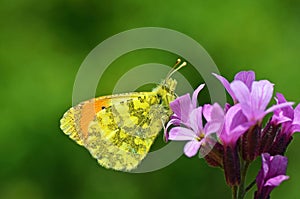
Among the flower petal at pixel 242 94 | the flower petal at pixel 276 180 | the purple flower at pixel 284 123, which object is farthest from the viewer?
the purple flower at pixel 284 123

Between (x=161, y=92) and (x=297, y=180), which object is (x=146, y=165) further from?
(x=161, y=92)

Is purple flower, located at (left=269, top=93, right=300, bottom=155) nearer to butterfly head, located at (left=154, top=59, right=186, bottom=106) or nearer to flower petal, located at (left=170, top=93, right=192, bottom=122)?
flower petal, located at (left=170, top=93, right=192, bottom=122)

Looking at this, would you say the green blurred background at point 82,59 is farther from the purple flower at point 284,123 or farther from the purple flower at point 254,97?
the purple flower at point 254,97

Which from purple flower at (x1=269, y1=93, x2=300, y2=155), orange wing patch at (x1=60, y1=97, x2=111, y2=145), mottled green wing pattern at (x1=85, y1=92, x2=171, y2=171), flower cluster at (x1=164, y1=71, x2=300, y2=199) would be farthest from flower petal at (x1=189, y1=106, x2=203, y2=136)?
orange wing patch at (x1=60, y1=97, x2=111, y2=145)

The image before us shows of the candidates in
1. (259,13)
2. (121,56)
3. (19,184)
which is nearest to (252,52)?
(259,13)

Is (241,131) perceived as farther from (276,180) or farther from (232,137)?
(276,180)

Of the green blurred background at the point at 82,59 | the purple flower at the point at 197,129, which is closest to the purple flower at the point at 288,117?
the purple flower at the point at 197,129

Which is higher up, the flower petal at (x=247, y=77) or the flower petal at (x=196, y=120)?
the flower petal at (x=247, y=77)
